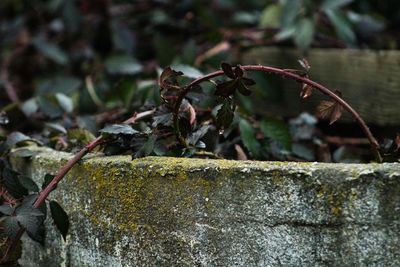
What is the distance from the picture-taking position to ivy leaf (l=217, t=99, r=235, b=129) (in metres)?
1.10

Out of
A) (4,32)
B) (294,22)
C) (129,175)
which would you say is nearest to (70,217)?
(129,175)

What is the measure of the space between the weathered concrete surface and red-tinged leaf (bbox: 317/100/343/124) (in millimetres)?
192

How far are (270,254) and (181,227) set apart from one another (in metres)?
0.16

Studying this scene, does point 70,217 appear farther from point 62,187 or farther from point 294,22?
point 294,22

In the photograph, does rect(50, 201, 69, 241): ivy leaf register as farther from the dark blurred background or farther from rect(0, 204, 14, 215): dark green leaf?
the dark blurred background

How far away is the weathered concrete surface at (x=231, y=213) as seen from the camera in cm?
91

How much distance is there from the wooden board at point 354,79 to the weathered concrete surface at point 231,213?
41.4 inches

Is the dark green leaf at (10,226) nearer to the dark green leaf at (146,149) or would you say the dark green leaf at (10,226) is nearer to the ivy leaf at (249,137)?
the dark green leaf at (146,149)

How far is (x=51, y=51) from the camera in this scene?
247 cm

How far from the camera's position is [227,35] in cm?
229

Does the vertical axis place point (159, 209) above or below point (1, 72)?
above

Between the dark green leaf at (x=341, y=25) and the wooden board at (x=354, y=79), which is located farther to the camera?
the dark green leaf at (x=341, y=25)

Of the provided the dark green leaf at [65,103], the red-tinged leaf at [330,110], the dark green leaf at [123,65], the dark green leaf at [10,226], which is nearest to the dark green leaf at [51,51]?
the dark green leaf at [123,65]

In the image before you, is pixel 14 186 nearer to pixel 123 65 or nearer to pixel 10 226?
pixel 10 226
